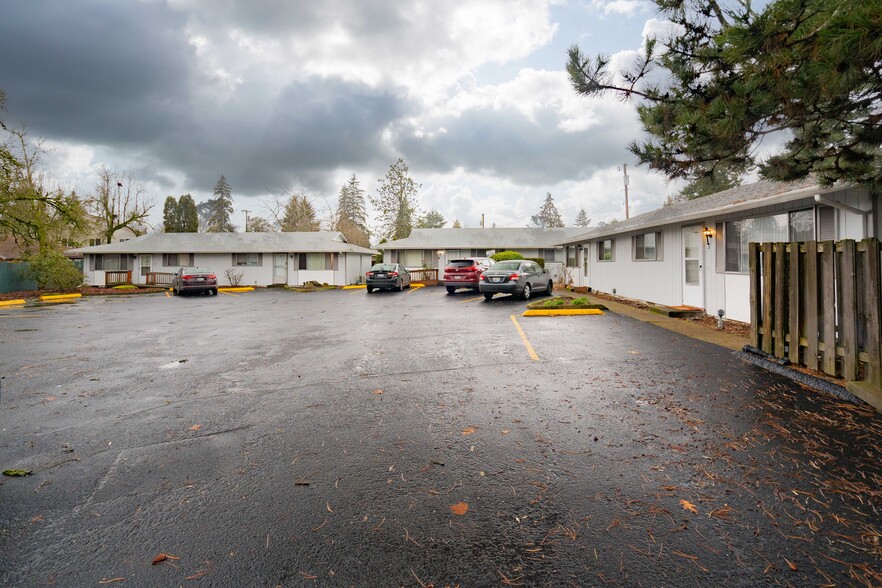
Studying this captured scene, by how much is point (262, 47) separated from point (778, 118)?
74.4 feet

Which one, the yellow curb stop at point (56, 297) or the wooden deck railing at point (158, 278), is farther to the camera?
the wooden deck railing at point (158, 278)

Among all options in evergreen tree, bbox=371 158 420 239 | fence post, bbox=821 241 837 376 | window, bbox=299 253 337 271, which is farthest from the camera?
evergreen tree, bbox=371 158 420 239

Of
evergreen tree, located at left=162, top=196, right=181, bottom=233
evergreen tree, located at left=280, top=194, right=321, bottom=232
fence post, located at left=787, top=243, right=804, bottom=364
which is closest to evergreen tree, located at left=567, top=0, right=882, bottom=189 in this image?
fence post, located at left=787, top=243, right=804, bottom=364

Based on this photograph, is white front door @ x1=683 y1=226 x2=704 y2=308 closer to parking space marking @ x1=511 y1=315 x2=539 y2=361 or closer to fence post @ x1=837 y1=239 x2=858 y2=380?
parking space marking @ x1=511 y1=315 x2=539 y2=361

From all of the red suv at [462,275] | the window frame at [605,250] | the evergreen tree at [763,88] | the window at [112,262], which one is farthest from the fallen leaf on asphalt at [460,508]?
the window at [112,262]

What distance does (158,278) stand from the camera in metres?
31.3

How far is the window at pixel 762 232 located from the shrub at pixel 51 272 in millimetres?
30656

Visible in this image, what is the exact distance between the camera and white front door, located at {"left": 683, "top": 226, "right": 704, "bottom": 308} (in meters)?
11.7

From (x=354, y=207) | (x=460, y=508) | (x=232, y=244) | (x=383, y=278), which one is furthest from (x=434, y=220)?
(x=460, y=508)

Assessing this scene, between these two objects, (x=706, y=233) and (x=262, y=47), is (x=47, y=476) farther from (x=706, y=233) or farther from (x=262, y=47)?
(x=262, y=47)

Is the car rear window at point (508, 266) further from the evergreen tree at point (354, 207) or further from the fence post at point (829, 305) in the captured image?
the evergreen tree at point (354, 207)

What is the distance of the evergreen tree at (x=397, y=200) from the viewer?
53.3 metres

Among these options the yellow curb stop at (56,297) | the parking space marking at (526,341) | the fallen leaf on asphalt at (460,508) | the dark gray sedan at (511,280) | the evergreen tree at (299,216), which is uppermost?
the evergreen tree at (299,216)

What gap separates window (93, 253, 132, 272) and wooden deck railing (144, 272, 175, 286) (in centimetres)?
256
